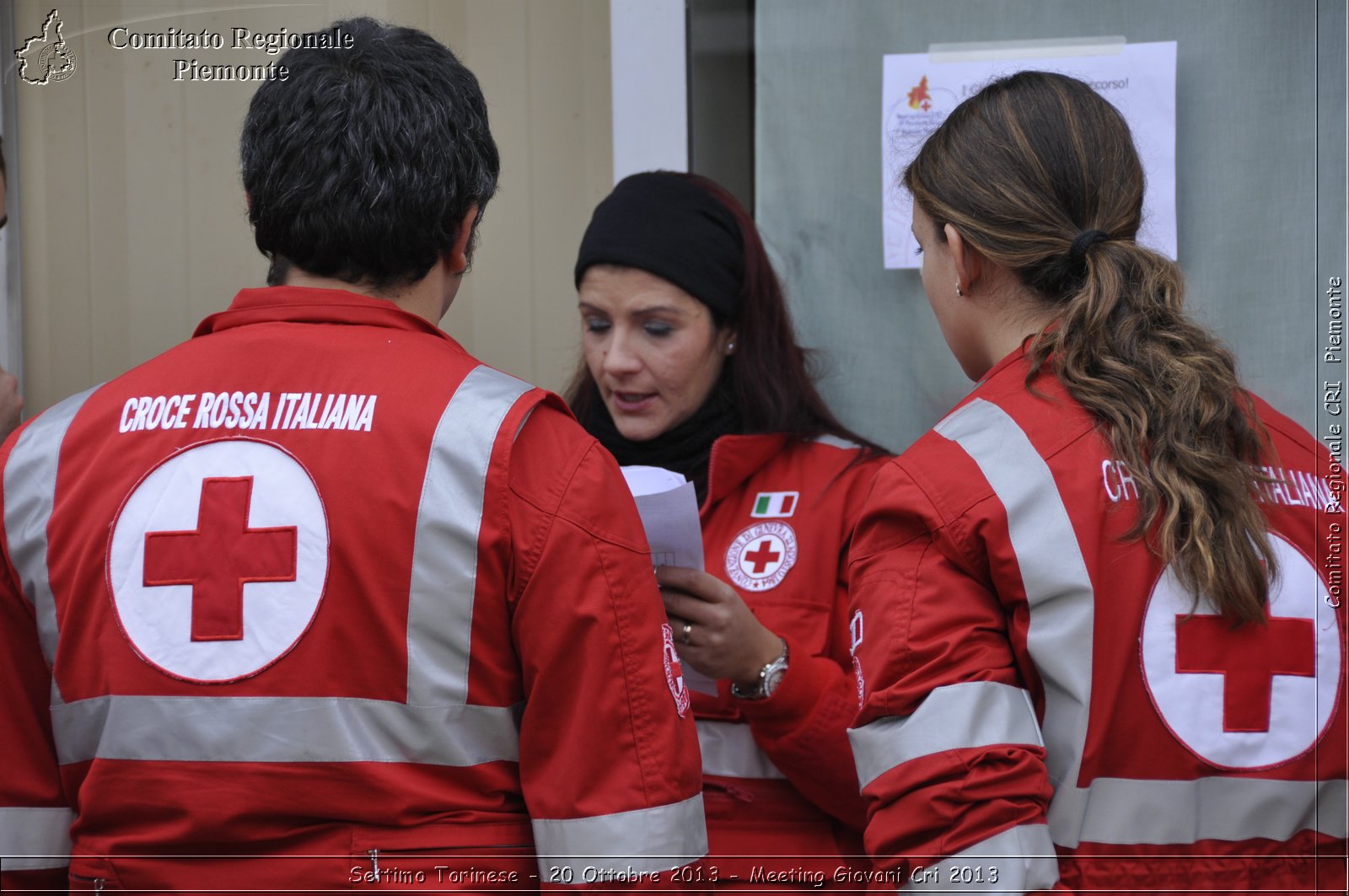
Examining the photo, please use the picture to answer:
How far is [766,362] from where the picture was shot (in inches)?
102

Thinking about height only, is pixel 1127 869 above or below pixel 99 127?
below

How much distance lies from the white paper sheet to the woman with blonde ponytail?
0.26 m

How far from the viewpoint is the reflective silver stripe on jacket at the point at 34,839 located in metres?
1.49

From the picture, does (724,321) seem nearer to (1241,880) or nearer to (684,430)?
(684,430)

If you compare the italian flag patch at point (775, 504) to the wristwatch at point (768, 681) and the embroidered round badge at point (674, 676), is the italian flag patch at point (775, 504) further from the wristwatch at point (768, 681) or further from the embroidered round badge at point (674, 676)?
the embroidered round badge at point (674, 676)

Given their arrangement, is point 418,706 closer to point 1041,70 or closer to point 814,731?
point 814,731

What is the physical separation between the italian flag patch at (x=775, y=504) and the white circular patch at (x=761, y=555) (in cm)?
Answer: 2

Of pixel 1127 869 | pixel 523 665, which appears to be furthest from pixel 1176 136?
pixel 523 665

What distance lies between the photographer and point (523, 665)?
4.60ft

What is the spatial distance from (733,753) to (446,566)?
3.35 ft

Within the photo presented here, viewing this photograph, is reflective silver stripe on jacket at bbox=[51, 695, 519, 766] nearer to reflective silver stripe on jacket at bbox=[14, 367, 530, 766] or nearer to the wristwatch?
reflective silver stripe on jacket at bbox=[14, 367, 530, 766]

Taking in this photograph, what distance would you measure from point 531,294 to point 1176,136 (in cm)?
159

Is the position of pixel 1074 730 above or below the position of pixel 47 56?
below
